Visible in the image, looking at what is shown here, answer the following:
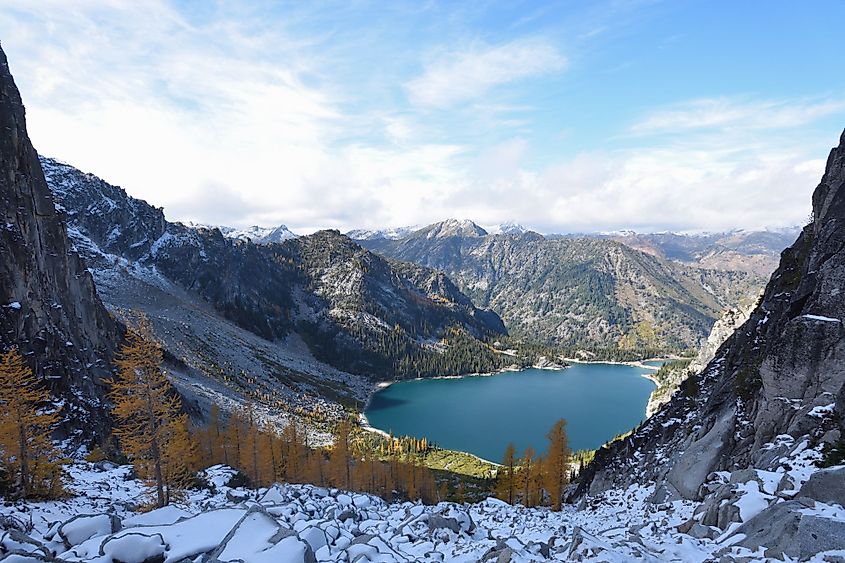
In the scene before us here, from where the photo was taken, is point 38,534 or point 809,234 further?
point 809,234

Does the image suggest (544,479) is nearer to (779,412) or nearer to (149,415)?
(779,412)

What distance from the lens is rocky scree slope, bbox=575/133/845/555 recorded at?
13859 millimetres

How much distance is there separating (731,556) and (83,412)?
44811mm

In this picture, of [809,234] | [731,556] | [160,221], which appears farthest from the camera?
[160,221]

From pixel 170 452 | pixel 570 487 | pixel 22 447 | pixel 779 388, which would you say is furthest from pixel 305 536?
pixel 570 487

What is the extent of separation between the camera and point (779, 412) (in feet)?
68.2

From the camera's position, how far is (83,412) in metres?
36.6

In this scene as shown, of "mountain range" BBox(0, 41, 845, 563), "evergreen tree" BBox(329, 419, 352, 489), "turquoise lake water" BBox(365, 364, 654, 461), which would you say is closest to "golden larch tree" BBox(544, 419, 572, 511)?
"mountain range" BBox(0, 41, 845, 563)

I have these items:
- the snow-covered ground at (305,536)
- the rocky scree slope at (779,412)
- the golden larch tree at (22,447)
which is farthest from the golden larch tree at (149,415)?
the rocky scree slope at (779,412)

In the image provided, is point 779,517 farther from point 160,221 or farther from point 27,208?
point 160,221

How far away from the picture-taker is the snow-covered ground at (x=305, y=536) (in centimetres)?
1095

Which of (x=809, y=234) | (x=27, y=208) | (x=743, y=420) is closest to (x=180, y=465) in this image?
(x=743, y=420)

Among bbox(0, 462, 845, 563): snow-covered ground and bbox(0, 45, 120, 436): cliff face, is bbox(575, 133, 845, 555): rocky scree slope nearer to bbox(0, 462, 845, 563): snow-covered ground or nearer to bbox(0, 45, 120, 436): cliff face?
bbox(0, 462, 845, 563): snow-covered ground

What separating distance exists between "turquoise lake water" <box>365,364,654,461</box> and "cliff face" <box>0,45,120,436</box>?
90478mm
